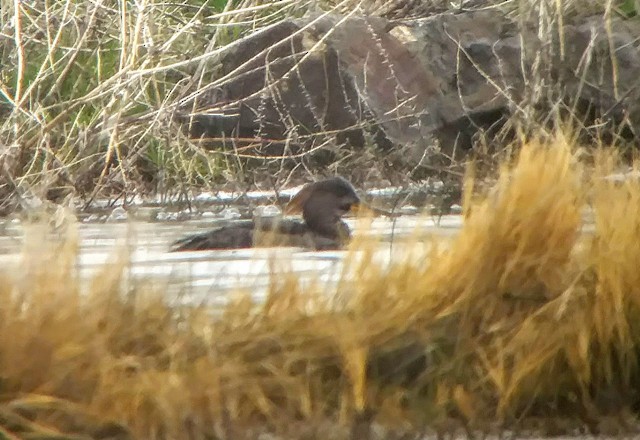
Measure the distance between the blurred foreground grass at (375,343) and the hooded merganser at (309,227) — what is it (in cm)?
137

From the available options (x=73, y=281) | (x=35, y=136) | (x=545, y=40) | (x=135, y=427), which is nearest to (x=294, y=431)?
(x=135, y=427)

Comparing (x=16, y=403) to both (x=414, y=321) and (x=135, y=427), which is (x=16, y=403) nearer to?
(x=135, y=427)

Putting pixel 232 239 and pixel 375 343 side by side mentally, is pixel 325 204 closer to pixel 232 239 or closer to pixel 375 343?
pixel 232 239

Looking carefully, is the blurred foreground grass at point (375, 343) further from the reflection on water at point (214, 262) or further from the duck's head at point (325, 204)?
the duck's head at point (325, 204)

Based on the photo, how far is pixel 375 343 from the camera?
12.0 feet

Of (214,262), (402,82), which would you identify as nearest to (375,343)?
(214,262)

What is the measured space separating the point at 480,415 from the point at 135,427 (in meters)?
0.87

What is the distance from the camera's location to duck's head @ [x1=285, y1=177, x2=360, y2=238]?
646 centimetres

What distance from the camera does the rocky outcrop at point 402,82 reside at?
1053 cm

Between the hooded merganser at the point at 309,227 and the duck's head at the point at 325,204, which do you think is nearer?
the hooded merganser at the point at 309,227

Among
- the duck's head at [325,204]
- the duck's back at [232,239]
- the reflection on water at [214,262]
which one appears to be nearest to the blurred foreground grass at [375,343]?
the reflection on water at [214,262]

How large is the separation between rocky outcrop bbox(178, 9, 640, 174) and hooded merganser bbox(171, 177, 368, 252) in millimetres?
3321

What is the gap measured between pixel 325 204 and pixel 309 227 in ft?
0.98

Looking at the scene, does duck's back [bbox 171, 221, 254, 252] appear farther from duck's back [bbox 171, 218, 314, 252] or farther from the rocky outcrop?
the rocky outcrop
